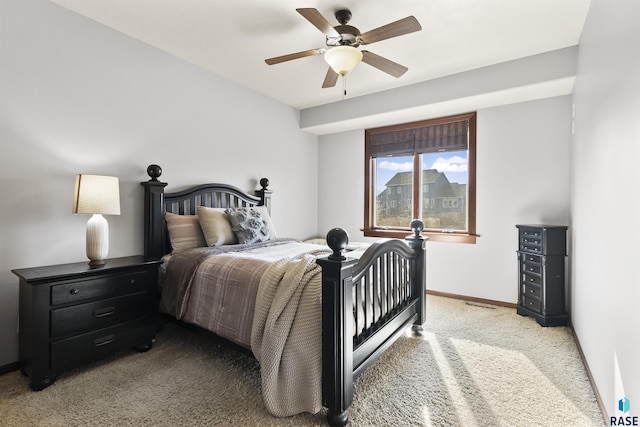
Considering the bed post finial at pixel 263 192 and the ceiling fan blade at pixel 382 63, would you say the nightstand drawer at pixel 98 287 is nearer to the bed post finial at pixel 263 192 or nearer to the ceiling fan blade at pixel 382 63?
the bed post finial at pixel 263 192

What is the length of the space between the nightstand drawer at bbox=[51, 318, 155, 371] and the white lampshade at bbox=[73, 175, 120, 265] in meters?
0.52

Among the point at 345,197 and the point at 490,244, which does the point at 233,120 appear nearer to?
the point at 345,197

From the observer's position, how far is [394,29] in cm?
210

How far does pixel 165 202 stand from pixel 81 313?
1.24 meters

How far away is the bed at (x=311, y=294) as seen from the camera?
5.47ft

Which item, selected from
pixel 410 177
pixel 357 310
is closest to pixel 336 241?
pixel 357 310

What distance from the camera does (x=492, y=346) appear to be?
2623 millimetres

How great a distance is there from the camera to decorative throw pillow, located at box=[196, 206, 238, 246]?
2.99 meters

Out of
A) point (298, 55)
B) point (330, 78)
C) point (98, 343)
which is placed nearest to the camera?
point (98, 343)

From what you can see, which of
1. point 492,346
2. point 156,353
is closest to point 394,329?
point 492,346

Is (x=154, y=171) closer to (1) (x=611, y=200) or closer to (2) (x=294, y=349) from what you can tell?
(2) (x=294, y=349)

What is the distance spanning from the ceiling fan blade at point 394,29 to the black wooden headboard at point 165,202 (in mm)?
→ 2146

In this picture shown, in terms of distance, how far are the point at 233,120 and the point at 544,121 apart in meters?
3.55

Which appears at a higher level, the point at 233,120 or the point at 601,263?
the point at 233,120
